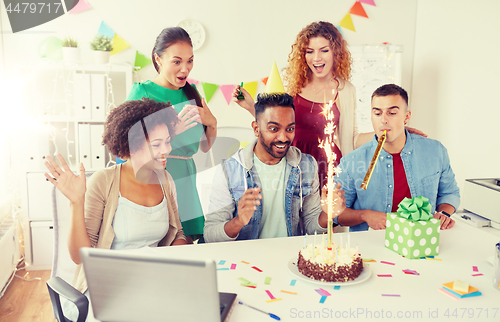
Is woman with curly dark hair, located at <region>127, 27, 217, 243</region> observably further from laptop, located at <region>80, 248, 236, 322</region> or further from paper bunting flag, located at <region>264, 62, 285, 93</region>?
laptop, located at <region>80, 248, 236, 322</region>

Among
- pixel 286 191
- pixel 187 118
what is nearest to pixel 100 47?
pixel 187 118

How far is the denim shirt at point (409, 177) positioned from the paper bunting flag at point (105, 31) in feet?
6.51

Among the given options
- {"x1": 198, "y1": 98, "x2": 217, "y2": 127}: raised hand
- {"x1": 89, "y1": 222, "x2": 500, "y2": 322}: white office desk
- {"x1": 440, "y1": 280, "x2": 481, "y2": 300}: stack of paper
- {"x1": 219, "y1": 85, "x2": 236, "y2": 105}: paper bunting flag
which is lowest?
{"x1": 89, "y1": 222, "x2": 500, "y2": 322}: white office desk

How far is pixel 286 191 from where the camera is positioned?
1.57 metres

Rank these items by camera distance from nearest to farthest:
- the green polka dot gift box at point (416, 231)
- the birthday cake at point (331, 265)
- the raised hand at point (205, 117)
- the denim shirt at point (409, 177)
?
the birthday cake at point (331, 265), the green polka dot gift box at point (416, 231), the denim shirt at point (409, 177), the raised hand at point (205, 117)

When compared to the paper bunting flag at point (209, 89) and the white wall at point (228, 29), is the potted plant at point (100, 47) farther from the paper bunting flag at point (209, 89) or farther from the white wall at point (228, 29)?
the paper bunting flag at point (209, 89)

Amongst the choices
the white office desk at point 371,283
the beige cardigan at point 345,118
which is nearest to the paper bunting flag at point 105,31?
the beige cardigan at point 345,118

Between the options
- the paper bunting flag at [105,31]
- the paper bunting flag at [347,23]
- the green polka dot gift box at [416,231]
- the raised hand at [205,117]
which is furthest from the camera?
the paper bunting flag at [347,23]

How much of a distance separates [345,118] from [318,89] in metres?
0.22

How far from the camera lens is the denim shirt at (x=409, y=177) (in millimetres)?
1689

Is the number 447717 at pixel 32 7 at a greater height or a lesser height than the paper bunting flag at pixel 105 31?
greater

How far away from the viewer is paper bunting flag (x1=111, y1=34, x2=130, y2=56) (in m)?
2.81

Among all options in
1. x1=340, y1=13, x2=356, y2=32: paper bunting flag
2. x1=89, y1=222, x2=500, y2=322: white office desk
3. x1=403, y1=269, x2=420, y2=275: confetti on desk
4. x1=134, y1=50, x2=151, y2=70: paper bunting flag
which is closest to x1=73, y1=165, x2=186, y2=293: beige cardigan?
x1=89, y1=222, x2=500, y2=322: white office desk

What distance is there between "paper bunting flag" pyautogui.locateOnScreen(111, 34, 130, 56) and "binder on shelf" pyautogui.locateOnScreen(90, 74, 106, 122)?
0.33 m
